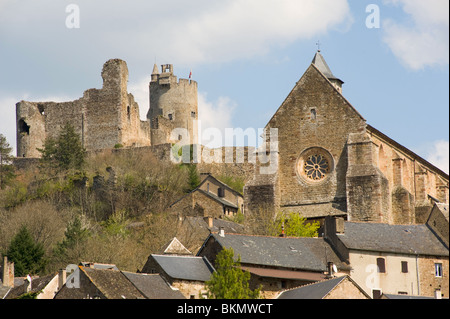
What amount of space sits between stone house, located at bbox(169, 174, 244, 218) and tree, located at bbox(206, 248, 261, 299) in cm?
2311

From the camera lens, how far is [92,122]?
245 feet

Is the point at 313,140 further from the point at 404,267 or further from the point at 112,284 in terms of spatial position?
the point at 112,284

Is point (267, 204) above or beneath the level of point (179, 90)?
beneath

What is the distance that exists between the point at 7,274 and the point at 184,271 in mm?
10856

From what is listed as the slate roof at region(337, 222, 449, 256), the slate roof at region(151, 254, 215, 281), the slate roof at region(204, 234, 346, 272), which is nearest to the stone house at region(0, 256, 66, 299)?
the slate roof at region(151, 254, 215, 281)

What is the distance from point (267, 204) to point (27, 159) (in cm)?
2972

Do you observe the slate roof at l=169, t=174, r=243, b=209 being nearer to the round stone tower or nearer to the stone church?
the round stone tower

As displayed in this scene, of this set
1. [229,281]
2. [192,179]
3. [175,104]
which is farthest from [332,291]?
[175,104]

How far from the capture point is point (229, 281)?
35.8 m

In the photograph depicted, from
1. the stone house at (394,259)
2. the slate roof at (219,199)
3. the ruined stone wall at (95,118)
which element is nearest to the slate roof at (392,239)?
the stone house at (394,259)

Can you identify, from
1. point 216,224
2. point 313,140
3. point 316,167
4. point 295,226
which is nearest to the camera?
point 295,226

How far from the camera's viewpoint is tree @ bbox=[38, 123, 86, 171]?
224 ft
